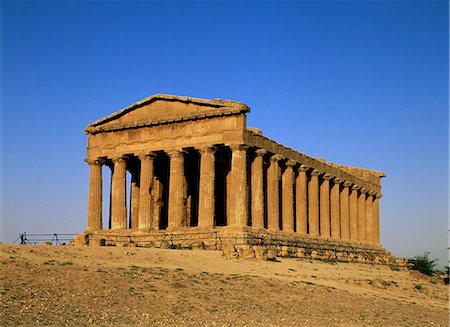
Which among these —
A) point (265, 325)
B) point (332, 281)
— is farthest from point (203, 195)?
point (265, 325)

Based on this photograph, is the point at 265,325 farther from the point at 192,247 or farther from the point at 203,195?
the point at 203,195

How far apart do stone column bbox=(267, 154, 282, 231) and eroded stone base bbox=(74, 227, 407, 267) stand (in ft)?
3.82

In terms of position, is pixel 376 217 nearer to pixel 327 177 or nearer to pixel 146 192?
pixel 327 177

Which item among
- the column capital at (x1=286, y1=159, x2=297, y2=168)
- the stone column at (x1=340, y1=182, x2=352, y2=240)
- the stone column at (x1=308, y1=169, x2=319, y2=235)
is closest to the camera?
the column capital at (x1=286, y1=159, x2=297, y2=168)

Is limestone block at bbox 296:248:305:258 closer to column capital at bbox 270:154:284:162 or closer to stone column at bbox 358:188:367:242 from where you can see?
column capital at bbox 270:154:284:162

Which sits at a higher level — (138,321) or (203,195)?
(203,195)

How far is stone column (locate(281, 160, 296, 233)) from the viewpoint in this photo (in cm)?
5225

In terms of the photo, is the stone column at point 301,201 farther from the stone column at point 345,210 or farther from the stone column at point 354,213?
the stone column at point 354,213

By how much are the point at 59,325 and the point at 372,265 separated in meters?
36.1

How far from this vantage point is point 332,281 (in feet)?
118

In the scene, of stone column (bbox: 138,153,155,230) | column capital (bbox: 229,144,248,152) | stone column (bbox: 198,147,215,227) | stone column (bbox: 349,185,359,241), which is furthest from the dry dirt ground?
stone column (bbox: 349,185,359,241)

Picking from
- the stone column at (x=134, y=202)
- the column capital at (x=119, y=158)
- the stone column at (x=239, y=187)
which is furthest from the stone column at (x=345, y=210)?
the column capital at (x=119, y=158)

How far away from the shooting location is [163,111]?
49000mm

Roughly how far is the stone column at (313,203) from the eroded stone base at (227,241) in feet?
8.87
